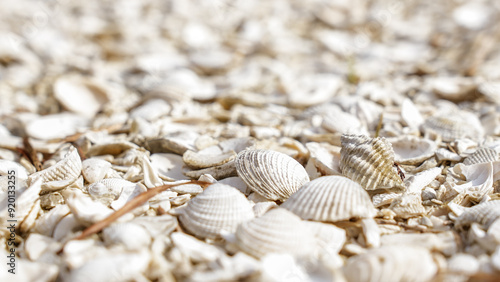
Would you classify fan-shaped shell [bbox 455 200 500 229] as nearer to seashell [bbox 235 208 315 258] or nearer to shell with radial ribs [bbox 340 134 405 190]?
shell with radial ribs [bbox 340 134 405 190]

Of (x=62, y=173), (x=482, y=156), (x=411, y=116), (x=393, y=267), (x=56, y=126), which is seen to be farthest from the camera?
(x=56, y=126)

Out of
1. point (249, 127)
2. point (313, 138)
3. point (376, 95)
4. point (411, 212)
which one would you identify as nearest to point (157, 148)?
point (249, 127)

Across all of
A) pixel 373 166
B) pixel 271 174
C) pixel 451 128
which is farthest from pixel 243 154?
pixel 451 128

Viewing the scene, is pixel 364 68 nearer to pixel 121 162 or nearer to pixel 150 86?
pixel 150 86

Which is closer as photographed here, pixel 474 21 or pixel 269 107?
pixel 269 107

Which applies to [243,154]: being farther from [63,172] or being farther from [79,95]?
[79,95]

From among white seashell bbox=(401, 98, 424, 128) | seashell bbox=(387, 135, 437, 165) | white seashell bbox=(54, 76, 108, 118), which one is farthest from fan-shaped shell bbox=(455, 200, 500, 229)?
white seashell bbox=(54, 76, 108, 118)

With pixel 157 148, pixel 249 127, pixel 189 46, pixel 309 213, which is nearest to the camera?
pixel 309 213
